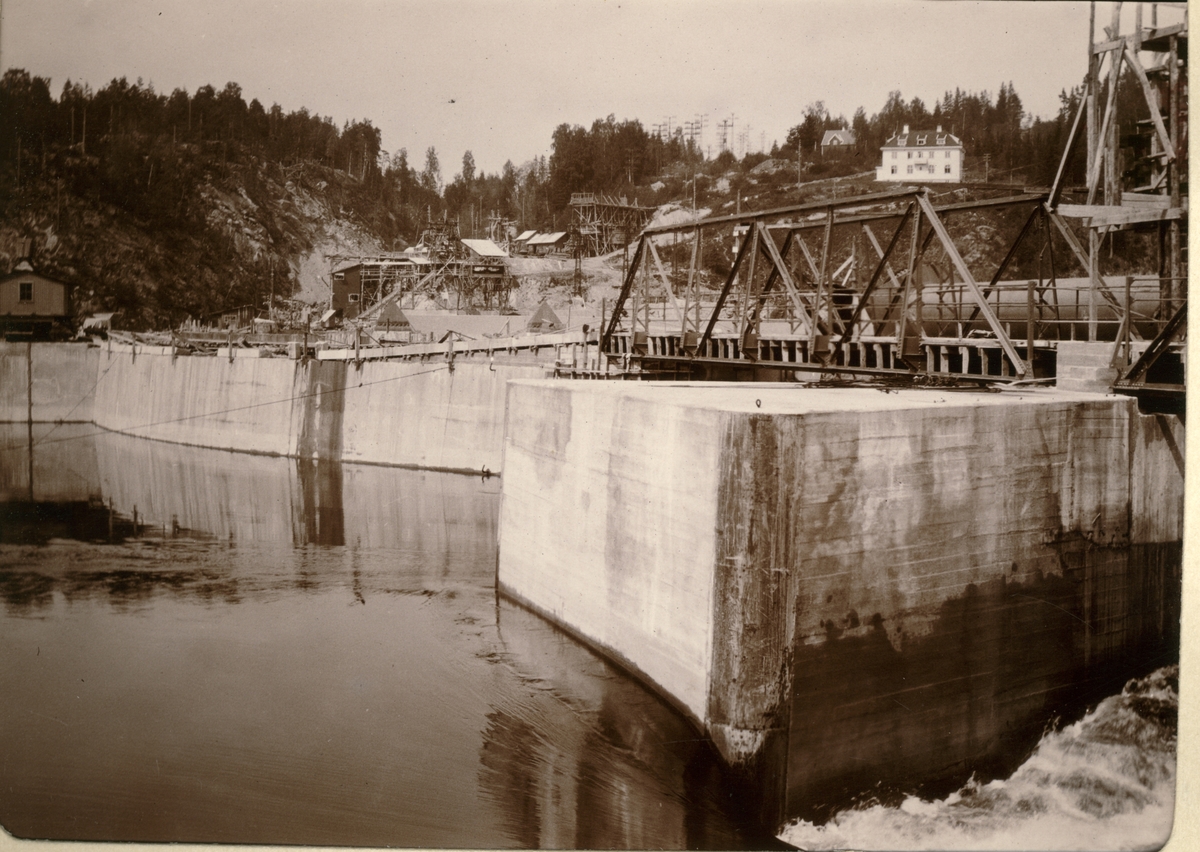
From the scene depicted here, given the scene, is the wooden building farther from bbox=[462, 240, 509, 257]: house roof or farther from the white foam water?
the white foam water

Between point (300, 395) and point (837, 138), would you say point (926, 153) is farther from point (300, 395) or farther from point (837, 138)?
point (300, 395)

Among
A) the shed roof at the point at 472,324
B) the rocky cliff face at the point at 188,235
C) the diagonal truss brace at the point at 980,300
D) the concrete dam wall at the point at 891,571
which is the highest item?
the rocky cliff face at the point at 188,235

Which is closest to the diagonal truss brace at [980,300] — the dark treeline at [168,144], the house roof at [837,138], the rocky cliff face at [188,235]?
the house roof at [837,138]

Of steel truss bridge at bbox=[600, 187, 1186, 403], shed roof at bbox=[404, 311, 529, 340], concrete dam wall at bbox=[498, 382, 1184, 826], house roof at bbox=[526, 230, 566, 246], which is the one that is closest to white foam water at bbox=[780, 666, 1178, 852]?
concrete dam wall at bbox=[498, 382, 1184, 826]

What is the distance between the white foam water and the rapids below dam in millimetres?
21

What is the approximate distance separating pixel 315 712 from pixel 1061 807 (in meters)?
8.92

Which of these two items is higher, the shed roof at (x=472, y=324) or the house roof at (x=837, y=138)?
the house roof at (x=837, y=138)

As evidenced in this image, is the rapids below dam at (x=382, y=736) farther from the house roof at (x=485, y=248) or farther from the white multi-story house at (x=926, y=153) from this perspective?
the house roof at (x=485, y=248)

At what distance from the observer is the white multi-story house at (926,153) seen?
20078 mm

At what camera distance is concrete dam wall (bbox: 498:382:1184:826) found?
29.1 feet

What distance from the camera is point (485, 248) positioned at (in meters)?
34.2

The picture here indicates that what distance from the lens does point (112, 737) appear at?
11.0 metres

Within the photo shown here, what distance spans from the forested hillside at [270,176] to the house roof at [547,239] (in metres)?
0.89

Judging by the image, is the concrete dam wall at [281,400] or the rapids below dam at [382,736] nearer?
the rapids below dam at [382,736]
